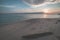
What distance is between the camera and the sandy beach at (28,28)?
1.39 m

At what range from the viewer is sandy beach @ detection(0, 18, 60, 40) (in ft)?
4.58

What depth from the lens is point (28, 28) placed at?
1429 mm

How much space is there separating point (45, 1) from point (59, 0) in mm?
143

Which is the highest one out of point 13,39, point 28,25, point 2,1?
point 2,1

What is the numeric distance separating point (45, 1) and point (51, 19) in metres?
0.19

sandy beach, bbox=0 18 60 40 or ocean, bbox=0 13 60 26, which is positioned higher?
ocean, bbox=0 13 60 26

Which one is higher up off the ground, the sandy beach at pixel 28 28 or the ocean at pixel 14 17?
the ocean at pixel 14 17

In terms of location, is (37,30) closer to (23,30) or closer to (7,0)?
(23,30)

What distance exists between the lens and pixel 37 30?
1429 mm

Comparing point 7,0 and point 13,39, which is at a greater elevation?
point 7,0

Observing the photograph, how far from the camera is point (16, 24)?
141cm

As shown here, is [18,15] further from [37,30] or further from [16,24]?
[37,30]

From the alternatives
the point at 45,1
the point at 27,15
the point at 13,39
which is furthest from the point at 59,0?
the point at 13,39

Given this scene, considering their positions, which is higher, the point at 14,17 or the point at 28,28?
the point at 14,17
